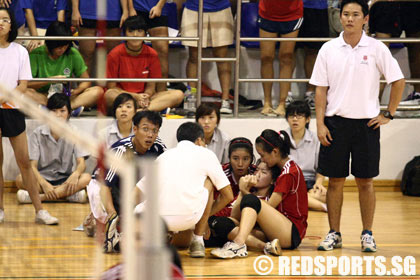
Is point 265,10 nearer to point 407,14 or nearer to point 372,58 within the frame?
point 407,14

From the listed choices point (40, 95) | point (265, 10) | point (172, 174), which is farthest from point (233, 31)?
point (172, 174)

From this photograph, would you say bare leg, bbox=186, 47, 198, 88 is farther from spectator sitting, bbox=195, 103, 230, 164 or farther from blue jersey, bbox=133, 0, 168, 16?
→ spectator sitting, bbox=195, 103, 230, 164

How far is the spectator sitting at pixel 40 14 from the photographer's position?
8.20 m

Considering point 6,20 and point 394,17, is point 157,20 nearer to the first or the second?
point 6,20

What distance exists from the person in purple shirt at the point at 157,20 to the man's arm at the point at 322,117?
293 centimetres

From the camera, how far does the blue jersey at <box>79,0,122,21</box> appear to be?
27.3ft

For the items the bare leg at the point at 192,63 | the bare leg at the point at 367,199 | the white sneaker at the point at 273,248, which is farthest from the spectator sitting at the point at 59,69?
the bare leg at the point at 367,199

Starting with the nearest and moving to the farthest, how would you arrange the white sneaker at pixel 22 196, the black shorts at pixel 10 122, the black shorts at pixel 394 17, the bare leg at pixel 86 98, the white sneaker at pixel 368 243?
the white sneaker at pixel 368 243 < the black shorts at pixel 10 122 < the white sneaker at pixel 22 196 < the bare leg at pixel 86 98 < the black shorts at pixel 394 17

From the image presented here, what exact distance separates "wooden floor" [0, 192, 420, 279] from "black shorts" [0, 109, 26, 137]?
82 centimetres

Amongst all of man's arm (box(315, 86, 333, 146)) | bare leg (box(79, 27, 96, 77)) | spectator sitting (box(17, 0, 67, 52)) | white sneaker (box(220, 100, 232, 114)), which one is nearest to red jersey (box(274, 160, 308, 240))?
man's arm (box(315, 86, 333, 146))

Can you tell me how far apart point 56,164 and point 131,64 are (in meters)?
1.37

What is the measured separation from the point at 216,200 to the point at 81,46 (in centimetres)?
335

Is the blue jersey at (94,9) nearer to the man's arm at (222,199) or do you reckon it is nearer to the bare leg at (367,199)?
the man's arm at (222,199)

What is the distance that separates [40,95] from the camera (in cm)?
807
